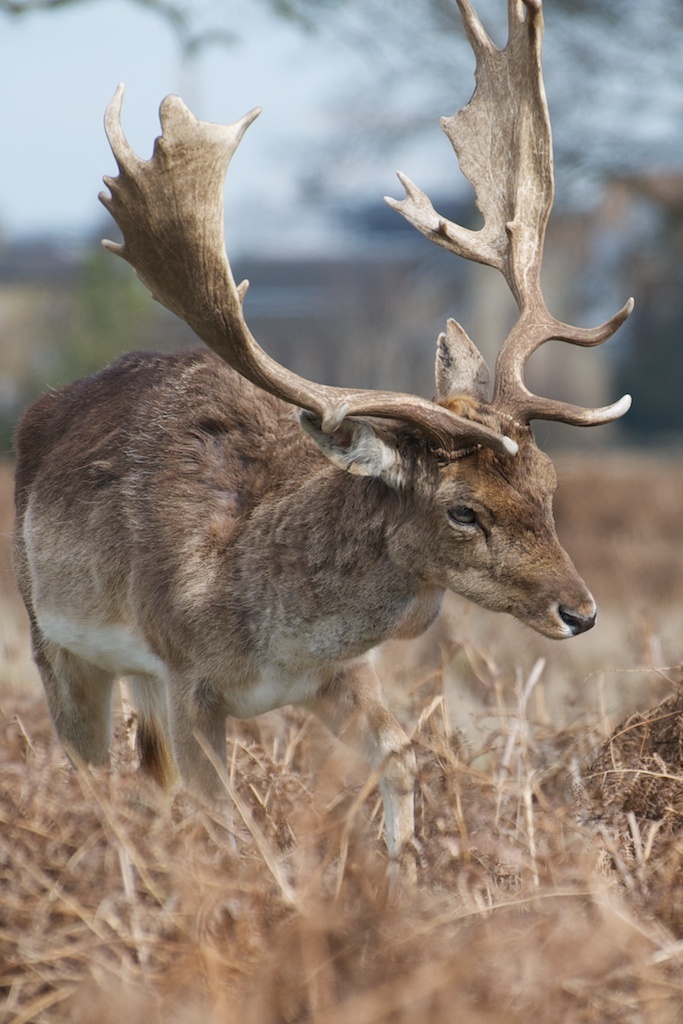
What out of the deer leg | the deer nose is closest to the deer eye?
the deer nose

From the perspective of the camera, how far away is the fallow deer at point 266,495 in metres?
4.39

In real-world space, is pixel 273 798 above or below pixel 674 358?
above

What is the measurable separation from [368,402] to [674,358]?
106 feet

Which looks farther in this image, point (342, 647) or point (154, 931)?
point (342, 647)

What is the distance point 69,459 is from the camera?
5523 mm

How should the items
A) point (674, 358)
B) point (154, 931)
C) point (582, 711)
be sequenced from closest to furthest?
point (154, 931) < point (582, 711) < point (674, 358)

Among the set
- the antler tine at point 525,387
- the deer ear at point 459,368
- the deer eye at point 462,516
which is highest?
the antler tine at point 525,387

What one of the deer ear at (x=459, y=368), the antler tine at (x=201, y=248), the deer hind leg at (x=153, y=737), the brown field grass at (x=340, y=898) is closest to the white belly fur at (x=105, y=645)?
the deer hind leg at (x=153, y=737)

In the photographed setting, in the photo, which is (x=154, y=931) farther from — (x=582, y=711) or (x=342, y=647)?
(x=582, y=711)

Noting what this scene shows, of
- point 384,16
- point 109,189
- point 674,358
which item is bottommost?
point 674,358

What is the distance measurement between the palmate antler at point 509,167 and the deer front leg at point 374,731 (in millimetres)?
1332

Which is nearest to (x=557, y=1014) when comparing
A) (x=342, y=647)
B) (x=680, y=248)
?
(x=342, y=647)

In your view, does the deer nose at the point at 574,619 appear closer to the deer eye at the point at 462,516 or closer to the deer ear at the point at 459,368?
the deer eye at the point at 462,516

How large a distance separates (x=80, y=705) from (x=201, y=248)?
2053 mm
